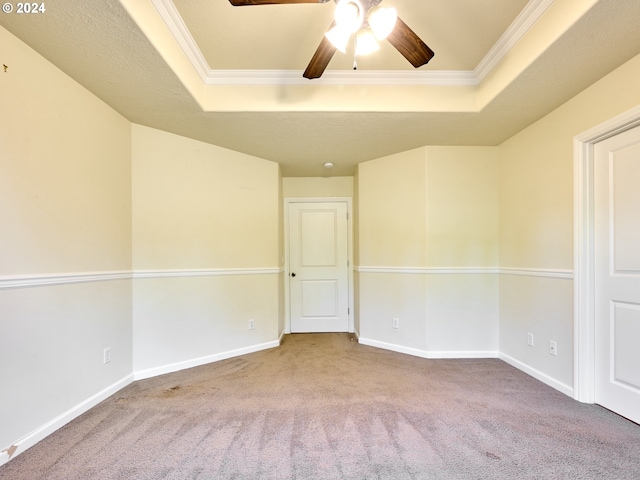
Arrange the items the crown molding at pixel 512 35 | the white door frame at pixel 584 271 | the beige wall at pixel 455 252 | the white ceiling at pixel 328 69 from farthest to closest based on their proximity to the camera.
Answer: the beige wall at pixel 455 252, the white door frame at pixel 584 271, the crown molding at pixel 512 35, the white ceiling at pixel 328 69

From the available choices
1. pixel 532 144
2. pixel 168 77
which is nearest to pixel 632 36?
pixel 532 144

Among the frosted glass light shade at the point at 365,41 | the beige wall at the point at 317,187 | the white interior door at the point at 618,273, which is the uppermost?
the frosted glass light shade at the point at 365,41

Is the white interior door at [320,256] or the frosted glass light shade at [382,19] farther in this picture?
the white interior door at [320,256]

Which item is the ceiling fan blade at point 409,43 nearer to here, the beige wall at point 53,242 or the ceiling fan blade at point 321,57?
the ceiling fan blade at point 321,57

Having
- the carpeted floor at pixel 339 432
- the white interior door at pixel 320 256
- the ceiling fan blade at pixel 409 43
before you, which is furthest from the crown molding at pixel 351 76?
the carpeted floor at pixel 339 432

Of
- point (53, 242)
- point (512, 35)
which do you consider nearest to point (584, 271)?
point (512, 35)

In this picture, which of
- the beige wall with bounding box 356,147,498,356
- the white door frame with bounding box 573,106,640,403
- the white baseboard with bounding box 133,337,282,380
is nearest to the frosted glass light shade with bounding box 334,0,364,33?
the white door frame with bounding box 573,106,640,403

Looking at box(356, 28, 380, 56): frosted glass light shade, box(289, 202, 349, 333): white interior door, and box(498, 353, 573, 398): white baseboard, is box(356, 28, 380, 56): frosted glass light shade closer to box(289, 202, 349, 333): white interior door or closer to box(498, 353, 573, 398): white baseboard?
box(498, 353, 573, 398): white baseboard

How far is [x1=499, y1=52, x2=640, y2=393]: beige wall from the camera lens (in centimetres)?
207

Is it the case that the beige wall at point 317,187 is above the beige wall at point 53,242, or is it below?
above

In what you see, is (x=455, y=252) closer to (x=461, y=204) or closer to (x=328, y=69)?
(x=461, y=204)

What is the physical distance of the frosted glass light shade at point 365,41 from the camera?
155 centimetres

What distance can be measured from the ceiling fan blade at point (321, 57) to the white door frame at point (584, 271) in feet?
6.25

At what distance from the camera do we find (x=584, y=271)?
2197 mm
